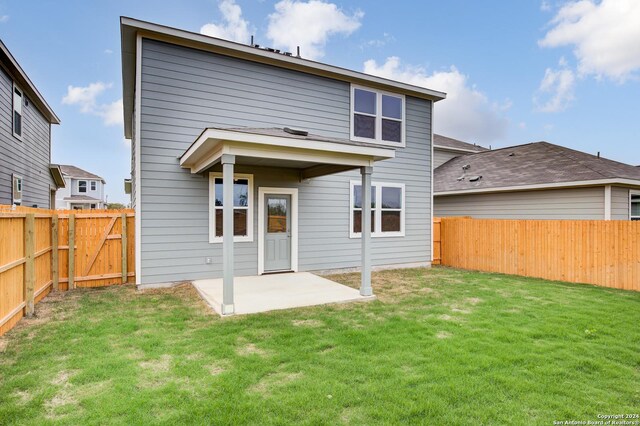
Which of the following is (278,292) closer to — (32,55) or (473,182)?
(473,182)

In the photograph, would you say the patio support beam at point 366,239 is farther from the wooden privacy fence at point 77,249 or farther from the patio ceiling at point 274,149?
the wooden privacy fence at point 77,249

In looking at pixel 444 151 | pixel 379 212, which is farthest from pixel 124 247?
pixel 444 151

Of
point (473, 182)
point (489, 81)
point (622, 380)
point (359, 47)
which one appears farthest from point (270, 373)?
point (489, 81)

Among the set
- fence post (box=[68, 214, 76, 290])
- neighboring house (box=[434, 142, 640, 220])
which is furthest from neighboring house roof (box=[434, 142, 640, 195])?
fence post (box=[68, 214, 76, 290])

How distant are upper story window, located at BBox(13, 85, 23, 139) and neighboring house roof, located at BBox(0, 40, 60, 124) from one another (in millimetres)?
304

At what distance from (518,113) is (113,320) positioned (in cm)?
2174

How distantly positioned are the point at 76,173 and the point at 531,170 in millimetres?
39017

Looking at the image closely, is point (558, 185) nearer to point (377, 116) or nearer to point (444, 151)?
point (377, 116)

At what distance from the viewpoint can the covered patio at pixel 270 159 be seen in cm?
535

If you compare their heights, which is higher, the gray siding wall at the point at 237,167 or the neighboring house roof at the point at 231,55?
the neighboring house roof at the point at 231,55

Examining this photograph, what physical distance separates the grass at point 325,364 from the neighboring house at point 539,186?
15.9ft

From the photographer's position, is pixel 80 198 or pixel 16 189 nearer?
pixel 16 189

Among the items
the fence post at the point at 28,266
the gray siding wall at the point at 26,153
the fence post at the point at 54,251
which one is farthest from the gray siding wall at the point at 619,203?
the gray siding wall at the point at 26,153

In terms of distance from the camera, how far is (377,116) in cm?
972
